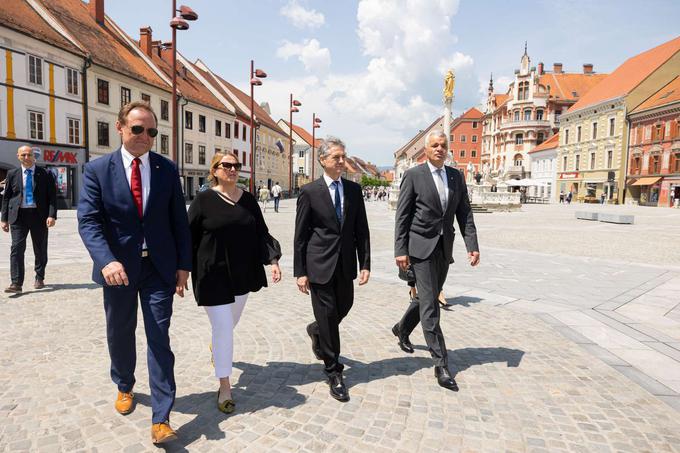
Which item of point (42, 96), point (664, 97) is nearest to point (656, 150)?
point (664, 97)

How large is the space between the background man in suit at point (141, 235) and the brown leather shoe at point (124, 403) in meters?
0.45

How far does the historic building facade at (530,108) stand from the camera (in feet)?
217

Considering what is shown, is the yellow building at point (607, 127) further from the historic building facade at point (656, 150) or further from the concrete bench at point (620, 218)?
the concrete bench at point (620, 218)

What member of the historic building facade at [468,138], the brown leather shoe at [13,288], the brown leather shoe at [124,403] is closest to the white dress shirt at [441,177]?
the brown leather shoe at [124,403]

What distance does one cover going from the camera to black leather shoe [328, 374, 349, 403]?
3.46 m

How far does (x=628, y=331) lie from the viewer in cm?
529

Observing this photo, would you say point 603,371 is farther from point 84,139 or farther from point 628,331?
point 84,139

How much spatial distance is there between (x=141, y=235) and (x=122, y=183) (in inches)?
13.4

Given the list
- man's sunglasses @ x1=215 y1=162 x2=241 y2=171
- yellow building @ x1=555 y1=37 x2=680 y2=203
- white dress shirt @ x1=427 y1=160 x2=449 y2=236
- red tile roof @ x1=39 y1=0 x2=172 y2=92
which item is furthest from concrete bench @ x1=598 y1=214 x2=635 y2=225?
yellow building @ x1=555 y1=37 x2=680 y2=203

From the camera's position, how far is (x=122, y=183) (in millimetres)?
2803

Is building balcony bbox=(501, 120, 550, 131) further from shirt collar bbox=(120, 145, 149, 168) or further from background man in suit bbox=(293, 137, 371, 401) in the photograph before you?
shirt collar bbox=(120, 145, 149, 168)

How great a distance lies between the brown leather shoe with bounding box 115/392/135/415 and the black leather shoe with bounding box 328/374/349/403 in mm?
1457

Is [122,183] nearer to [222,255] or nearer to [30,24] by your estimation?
[222,255]

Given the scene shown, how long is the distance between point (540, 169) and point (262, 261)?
228 ft
